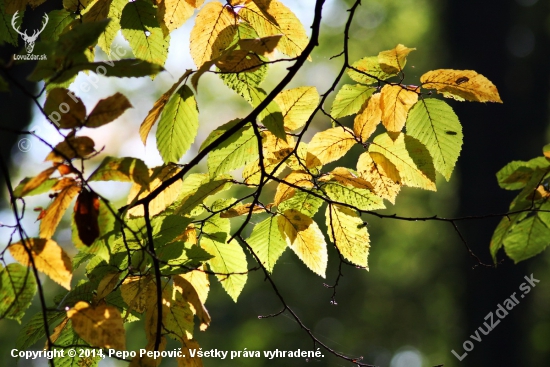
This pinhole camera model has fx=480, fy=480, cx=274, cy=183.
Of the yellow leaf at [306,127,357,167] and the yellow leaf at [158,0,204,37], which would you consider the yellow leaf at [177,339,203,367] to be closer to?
the yellow leaf at [306,127,357,167]

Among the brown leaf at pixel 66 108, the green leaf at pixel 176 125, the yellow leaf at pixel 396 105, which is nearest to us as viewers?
the brown leaf at pixel 66 108

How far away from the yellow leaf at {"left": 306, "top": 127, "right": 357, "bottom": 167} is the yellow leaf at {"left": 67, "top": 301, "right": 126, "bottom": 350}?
49 centimetres

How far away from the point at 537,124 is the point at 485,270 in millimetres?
2543

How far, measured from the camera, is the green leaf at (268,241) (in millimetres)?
1021

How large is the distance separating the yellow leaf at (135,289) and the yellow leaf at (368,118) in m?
0.50

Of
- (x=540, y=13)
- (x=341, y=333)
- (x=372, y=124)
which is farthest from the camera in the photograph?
(x=540, y=13)

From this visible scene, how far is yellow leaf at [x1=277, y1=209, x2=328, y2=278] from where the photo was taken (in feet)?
3.22

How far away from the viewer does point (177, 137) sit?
2.80 feet

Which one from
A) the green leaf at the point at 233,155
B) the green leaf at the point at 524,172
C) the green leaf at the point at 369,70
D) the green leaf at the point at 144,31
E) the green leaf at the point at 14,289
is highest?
the green leaf at the point at 144,31

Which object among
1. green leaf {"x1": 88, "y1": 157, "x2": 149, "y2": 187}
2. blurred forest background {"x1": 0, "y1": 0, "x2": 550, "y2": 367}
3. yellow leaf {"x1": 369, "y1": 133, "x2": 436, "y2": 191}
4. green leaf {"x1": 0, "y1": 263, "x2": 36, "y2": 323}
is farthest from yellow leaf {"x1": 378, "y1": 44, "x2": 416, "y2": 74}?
blurred forest background {"x1": 0, "y1": 0, "x2": 550, "y2": 367}

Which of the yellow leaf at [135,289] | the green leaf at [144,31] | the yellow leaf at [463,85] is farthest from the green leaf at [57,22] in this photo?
the yellow leaf at [463,85]

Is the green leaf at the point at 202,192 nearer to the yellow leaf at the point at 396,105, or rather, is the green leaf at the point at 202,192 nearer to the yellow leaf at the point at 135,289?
the yellow leaf at the point at 135,289

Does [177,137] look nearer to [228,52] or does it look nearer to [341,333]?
[228,52]

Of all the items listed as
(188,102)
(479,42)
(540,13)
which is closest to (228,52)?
(188,102)
